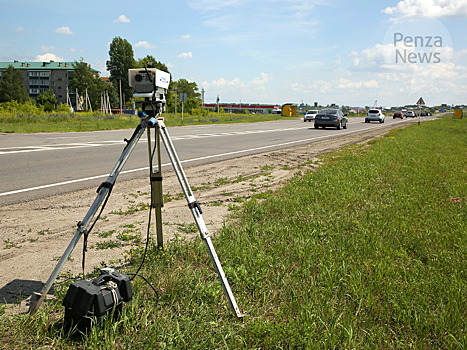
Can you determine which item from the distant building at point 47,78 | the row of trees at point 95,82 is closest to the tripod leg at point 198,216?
the row of trees at point 95,82

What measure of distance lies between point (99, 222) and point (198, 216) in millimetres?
2564

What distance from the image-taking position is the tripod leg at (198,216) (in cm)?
251

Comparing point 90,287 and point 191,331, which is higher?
point 90,287

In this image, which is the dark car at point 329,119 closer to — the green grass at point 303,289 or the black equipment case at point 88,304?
the green grass at point 303,289

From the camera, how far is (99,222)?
184 inches

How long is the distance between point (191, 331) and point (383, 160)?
9185mm

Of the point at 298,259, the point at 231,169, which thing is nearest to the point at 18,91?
the point at 231,169

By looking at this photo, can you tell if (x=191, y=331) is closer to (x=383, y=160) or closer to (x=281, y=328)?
(x=281, y=328)

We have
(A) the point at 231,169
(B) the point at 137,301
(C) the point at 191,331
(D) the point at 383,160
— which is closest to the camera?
(C) the point at 191,331

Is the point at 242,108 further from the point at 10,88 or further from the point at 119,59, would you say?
the point at 10,88

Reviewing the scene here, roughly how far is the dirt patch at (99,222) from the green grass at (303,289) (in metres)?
0.44

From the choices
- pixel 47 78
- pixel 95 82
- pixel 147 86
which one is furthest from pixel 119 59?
pixel 147 86

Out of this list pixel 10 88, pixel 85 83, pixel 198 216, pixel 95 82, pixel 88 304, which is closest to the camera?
pixel 88 304

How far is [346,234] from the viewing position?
14.1 ft
